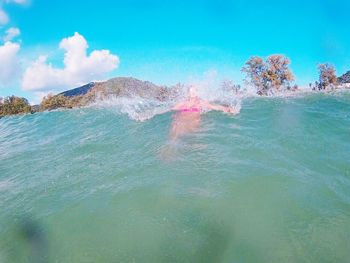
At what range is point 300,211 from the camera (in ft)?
19.6

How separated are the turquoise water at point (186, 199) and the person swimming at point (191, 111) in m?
1.08

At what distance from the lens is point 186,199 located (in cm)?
653

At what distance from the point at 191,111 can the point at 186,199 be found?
8.48 meters

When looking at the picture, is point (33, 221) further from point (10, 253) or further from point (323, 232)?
point (323, 232)

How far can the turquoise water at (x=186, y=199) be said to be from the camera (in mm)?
5225

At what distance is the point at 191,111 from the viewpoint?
14.7 m

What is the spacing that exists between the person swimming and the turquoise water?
1.08 m

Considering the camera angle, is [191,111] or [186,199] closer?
[186,199]

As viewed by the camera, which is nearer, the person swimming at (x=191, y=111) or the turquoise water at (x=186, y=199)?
the turquoise water at (x=186, y=199)

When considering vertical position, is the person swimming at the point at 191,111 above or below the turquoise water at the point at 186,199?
above

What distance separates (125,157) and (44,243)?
408 centimetres

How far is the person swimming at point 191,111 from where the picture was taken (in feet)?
41.4

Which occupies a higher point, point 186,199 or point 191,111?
point 191,111

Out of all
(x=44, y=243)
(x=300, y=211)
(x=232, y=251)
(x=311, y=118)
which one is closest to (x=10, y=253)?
(x=44, y=243)
